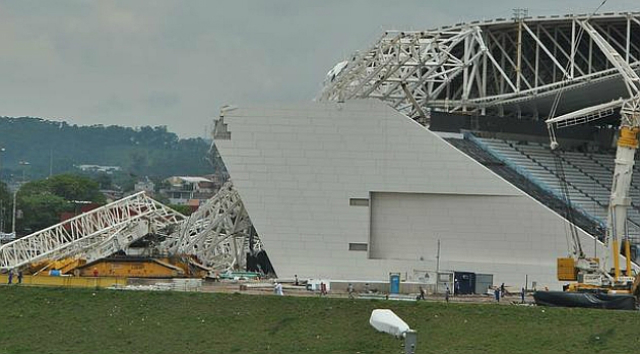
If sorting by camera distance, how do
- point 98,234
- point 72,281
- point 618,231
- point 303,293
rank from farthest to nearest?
point 98,234
point 72,281
point 618,231
point 303,293

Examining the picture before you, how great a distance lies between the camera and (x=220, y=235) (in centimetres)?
8050

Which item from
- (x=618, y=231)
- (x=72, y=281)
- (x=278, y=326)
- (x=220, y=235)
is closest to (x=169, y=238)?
(x=220, y=235)

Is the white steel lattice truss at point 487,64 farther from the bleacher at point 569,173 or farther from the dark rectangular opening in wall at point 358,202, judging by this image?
the dark rectangular opening in wall at point 358,202

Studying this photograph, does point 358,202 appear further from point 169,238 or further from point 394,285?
point 169,238

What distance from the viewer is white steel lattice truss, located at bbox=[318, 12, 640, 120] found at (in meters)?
78.8

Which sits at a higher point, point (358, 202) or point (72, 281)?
point (358, 202)

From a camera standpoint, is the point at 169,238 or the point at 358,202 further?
the point at 169,238

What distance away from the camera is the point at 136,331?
53.2 meters

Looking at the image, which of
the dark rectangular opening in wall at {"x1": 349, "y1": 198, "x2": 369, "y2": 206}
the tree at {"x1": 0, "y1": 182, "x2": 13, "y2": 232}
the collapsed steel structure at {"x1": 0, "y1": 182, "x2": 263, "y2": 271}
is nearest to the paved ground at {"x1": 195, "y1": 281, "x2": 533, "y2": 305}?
the dark rectangular opening in wall at {"x1": 349, "y1": 198, "x2": 369, "y2": 206}

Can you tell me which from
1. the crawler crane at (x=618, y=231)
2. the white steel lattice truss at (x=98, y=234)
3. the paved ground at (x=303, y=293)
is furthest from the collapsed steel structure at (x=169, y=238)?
the crawler crane at (x=618, y=231)

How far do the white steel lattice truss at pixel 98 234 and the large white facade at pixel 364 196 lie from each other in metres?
11.9

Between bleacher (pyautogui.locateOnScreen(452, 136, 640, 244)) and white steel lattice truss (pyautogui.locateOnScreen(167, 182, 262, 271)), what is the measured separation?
14.2m

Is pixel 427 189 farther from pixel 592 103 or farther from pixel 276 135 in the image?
pixel 592 103

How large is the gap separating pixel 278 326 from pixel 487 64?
121ft
